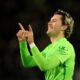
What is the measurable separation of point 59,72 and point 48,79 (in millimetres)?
134

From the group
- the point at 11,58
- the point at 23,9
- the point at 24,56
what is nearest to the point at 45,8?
the point at 23,9

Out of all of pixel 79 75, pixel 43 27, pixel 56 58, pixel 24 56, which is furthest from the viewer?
pixel 43 27

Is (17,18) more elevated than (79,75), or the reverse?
(17,18)

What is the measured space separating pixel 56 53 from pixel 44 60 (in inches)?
7.3

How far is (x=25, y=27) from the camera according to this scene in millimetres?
9578

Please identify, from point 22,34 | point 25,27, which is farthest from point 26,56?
point 25,27

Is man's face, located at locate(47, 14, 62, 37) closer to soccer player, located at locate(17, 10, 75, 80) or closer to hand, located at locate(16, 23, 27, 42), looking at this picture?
soccer player, located at locate(17, 10, 75, 80)

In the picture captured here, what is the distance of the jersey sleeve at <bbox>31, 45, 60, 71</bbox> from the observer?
5.35 metres

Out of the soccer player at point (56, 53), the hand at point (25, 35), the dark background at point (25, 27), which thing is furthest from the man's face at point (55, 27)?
the dark background at point (25, 27)

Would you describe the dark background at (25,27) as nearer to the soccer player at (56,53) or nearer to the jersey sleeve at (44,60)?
the soccer player at (56,53)

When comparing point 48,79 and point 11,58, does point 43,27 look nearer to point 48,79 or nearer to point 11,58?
point 11,58

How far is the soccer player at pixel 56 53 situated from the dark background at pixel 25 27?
3229 millimetres

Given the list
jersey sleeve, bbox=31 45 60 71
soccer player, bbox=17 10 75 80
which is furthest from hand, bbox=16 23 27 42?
jersey sleeve, bbox=31 45 60 71

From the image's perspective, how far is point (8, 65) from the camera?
9.34 m
